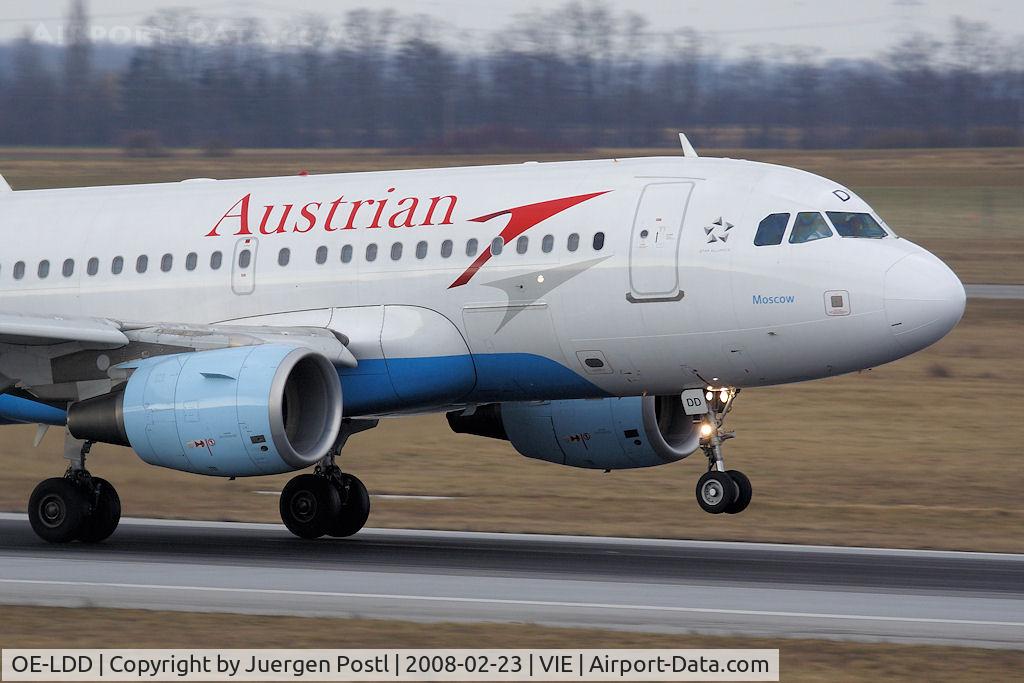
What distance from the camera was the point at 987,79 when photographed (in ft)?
315

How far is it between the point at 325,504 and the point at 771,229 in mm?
7524

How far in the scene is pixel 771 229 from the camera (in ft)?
69.5

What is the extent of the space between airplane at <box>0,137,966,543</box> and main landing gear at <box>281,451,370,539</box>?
1.2 inches

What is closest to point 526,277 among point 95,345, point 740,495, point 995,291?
point 740,495

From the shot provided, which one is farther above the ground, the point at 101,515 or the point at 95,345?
the point at 95,345

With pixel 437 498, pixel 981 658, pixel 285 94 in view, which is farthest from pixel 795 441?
pixel 285 94

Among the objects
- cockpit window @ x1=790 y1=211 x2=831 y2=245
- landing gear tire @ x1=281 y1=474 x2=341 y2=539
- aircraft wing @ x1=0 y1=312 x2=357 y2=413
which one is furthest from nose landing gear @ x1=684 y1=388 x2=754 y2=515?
landing gear tire @ x1=281 y1=474 x2=341 y2=539

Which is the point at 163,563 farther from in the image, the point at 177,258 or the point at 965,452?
the point at 965,452

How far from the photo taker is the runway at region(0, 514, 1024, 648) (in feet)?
54.1

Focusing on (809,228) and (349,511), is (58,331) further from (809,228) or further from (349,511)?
(809,228)

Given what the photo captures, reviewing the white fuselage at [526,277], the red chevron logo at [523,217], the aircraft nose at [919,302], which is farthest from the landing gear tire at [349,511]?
the aircraft nose at [919,302]

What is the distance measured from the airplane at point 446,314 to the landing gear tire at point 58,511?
0.03 metres
